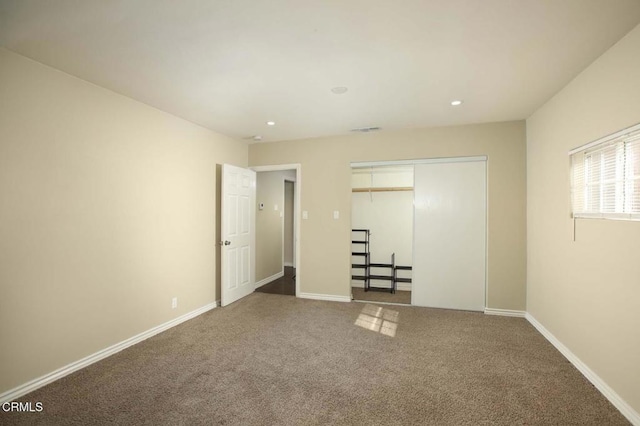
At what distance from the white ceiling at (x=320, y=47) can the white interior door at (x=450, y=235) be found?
1157mm

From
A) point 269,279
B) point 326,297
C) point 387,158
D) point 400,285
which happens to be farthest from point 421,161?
point 269,279

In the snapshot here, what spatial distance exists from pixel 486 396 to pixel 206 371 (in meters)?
2.22

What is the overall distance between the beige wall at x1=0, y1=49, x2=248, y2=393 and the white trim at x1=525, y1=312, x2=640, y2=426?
4.09 m

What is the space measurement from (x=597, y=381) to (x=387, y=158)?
10.5 ft

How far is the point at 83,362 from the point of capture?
2666 millimetres

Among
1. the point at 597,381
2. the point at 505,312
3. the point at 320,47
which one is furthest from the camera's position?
the point at 505,312

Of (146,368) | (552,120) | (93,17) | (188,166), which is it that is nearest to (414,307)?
(552,120)

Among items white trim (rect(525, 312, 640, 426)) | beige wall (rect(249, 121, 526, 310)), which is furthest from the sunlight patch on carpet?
white trim (rect(525, 312, 640, 426))

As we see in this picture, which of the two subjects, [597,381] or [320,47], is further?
[597,381]

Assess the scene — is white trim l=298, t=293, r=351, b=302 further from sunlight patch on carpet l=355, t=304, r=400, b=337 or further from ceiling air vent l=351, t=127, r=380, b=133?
ceiling air vent l=351, t=127, r=380, b=133

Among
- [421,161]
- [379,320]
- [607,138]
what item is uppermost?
[421,161]

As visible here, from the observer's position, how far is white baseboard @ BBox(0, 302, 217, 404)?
222 centimetres

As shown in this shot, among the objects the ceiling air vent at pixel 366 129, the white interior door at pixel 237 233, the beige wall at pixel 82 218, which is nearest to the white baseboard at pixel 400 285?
the white interior door at pixel 237 233

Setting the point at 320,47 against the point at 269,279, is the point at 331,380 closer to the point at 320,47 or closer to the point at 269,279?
the point at 320,47
